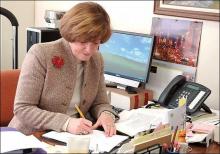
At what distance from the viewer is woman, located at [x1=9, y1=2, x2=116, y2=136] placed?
5.05 ft

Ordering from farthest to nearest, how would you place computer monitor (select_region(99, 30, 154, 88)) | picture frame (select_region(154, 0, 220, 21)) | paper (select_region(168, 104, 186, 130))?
computer monitor (select_region(99, 30, 154, 88))
picture frame (select_region(154, 0, 220, 21))
paper (select_region(168, 104, 186, 130))

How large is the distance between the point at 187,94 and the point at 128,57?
1.72 feet

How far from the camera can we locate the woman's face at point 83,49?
1.61 meters

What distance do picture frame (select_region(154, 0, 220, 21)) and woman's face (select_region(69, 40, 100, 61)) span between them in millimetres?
875

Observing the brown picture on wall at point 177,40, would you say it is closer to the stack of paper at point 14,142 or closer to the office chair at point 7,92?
the office chair at point 7,92

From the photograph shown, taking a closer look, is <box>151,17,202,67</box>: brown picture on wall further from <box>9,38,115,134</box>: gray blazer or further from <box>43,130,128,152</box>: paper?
<box>43,130,128,152</box>: paper

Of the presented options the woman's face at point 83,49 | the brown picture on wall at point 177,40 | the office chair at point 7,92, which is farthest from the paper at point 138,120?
the office chair at point 7,92

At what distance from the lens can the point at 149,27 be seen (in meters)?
2.50

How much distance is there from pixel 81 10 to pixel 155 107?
82 cm

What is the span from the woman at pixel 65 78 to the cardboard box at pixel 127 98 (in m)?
0.46

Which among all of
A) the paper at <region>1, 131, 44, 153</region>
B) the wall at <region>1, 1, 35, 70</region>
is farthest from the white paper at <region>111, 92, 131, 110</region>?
the wall at <region>1, 1, 35, 70</region>

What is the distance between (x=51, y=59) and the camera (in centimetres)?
162

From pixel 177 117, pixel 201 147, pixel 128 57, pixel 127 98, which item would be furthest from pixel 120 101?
pixel 177 117

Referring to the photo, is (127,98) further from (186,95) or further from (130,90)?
(186,95)
